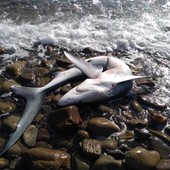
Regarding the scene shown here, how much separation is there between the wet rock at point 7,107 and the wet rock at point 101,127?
46.2 inches

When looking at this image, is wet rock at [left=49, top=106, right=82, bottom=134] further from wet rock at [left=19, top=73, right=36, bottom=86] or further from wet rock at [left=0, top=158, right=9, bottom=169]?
wet rock at [left=19, top=73, right=36, bottom=86]

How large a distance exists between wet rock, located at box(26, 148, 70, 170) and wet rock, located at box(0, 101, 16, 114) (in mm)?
969

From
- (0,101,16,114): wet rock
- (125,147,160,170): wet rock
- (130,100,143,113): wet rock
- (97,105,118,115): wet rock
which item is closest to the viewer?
(125,147,160,170): wet rock

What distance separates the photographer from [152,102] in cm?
561

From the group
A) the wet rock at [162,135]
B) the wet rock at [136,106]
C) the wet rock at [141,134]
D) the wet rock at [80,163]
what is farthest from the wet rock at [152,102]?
the wet rock at [80,163]

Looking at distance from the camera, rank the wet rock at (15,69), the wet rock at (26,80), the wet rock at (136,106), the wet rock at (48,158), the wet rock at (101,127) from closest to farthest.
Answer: the wet rock at (48,158) → the wet rock at (101,127) → the wet rock at (136,106) → the wet rock at (26,80) → the wet rock at (15,69)

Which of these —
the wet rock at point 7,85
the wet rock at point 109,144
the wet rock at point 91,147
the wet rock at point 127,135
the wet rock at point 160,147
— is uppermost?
the wet rock at point 91,147

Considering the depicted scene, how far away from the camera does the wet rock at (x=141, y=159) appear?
169 inches

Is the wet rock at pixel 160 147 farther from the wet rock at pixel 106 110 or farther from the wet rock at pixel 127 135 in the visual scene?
→ the wet rock at pixel 106 110

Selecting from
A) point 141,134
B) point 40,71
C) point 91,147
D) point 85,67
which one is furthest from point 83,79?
point 91,147

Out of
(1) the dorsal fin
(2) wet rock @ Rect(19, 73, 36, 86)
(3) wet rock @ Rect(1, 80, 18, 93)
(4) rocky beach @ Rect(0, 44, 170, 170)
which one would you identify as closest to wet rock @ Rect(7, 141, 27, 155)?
(4) rocky beach @ Rect(0, 44, 170, 170)

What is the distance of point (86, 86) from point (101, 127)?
3.00 feet

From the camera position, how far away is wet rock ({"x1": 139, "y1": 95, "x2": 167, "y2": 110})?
219 inches

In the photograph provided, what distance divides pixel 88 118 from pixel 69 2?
199 inches
